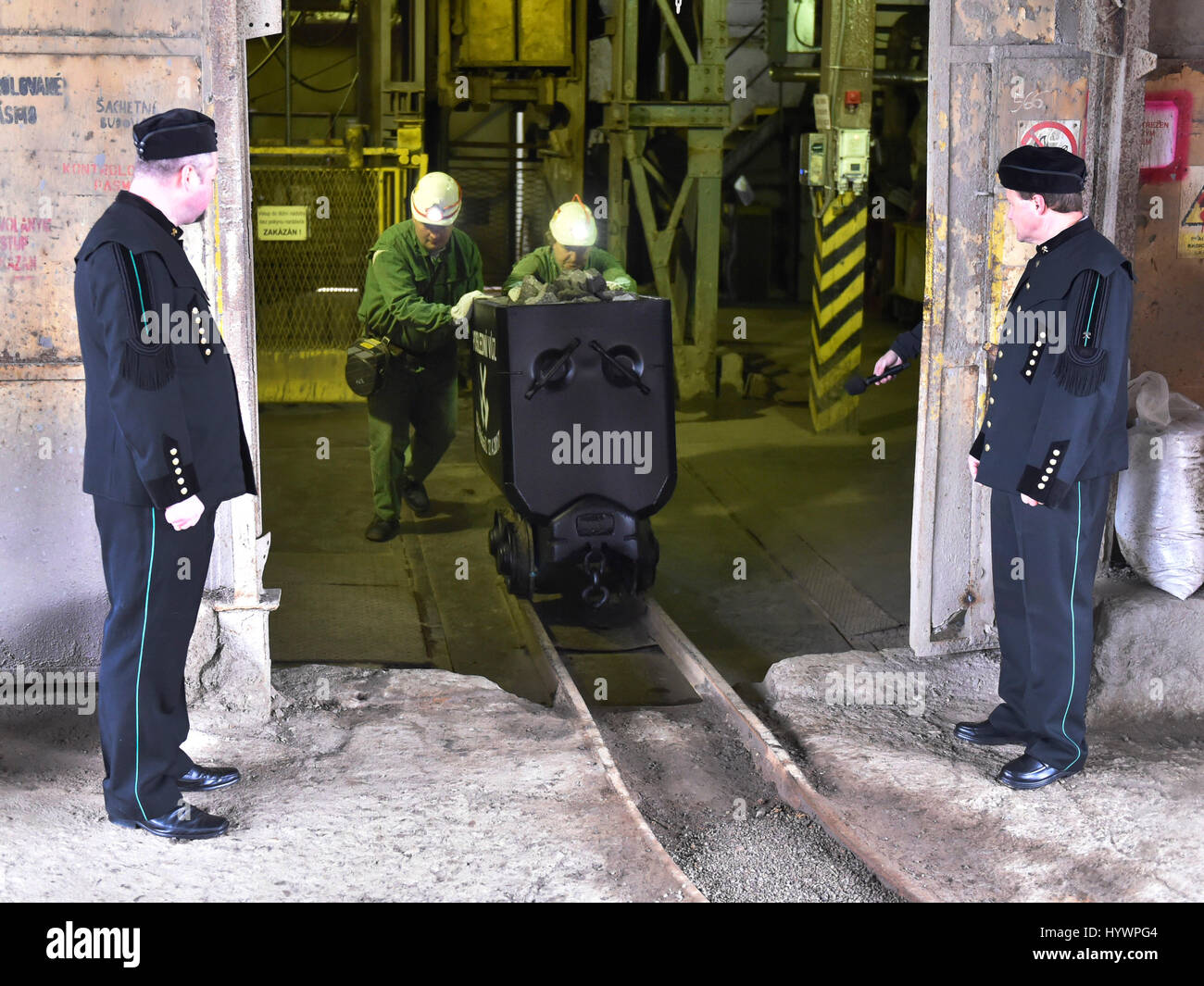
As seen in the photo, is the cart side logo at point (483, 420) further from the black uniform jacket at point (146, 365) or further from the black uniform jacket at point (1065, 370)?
the black uniform jacket at point (1065, 370)

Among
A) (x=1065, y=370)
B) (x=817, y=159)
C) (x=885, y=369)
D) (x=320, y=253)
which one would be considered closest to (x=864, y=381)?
(x=885, y=369)

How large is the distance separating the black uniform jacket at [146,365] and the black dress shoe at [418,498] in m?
4.23

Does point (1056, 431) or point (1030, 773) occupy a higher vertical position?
point (1056, 431)

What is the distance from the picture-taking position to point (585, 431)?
18.5 ft

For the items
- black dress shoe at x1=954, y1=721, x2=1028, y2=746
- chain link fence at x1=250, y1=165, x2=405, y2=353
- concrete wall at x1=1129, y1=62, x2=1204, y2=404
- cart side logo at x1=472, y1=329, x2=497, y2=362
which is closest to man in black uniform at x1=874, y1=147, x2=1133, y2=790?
black dress shoe at x1=954, y1=721, x2=1028, y2=746

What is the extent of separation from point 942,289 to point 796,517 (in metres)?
3.20

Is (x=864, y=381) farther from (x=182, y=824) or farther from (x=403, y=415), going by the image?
(x=403, y=415)

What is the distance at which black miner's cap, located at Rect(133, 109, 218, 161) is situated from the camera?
3582 millimetres

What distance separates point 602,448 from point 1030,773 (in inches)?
87.6

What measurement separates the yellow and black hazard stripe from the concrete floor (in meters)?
3.32

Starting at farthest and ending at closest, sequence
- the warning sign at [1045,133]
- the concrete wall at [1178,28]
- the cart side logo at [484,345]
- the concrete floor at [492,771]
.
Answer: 1. the cart side logo at [484,345]
2. the concrete wall at [1178,28]
3. the warning sign at [1045,133]
4. the concrete floor at [492,771]

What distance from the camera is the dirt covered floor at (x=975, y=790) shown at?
3725 millimetres

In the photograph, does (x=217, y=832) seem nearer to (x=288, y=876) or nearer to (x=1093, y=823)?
(x=288, y=876)

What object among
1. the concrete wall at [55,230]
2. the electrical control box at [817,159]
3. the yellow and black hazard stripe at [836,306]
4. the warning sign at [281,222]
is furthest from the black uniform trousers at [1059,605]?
the warning sign at [281,222]
